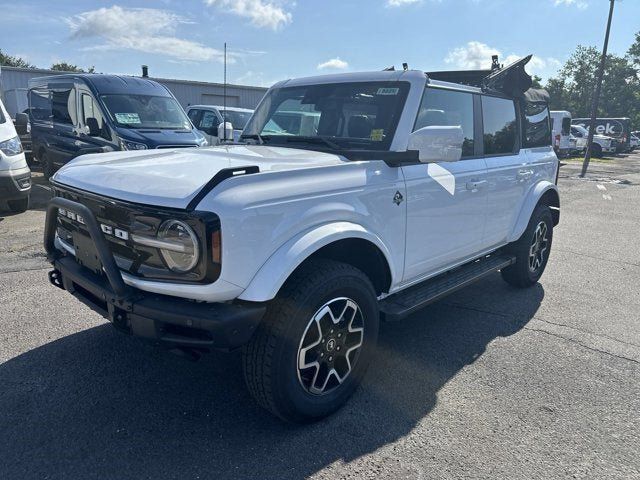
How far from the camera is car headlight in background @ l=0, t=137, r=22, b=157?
7082mm

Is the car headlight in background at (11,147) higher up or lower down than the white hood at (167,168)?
lower down

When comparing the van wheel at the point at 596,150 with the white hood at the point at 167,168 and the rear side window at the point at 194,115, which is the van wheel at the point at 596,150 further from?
the white hood at the point at 167,168

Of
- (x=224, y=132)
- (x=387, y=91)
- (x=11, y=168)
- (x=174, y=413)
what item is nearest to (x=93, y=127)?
(x=11, y=168)

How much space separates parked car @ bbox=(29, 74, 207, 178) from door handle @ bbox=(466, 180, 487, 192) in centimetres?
577

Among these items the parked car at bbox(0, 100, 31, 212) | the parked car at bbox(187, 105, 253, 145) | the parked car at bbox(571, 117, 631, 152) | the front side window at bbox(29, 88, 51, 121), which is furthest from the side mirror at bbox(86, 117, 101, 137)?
the parked car at bbox(571, 117, 631, 152)

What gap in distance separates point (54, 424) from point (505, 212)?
3.80 m

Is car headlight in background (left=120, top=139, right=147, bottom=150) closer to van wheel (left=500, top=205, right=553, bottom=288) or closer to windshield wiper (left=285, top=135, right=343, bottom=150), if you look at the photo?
windshield wiper (left=285, top=135, right=343, bottom=150)

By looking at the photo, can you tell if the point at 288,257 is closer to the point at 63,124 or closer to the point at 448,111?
the point at 448,111

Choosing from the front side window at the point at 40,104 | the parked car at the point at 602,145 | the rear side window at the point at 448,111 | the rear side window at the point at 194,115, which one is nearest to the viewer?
the rear side window at the point at 448,111

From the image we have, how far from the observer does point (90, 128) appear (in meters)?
8.81

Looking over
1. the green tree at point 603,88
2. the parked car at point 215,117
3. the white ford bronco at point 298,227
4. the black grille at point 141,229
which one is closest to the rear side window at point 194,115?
the parked car at point 215,117

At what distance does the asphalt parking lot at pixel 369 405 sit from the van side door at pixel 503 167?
0.84 metres

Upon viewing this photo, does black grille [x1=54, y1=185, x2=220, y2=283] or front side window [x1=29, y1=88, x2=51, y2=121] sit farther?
front side window [x1=29, y1=88, x2=51, y2=121]

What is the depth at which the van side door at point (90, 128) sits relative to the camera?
859cm
